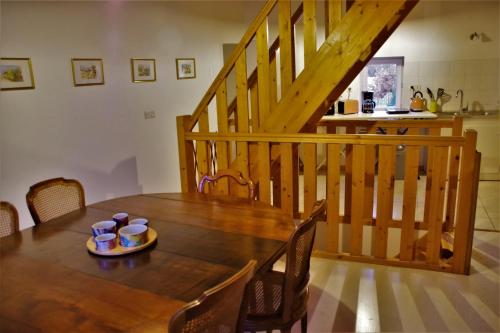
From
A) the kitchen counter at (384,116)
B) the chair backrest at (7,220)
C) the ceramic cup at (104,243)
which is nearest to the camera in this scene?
the ceramic cup at (104,243)

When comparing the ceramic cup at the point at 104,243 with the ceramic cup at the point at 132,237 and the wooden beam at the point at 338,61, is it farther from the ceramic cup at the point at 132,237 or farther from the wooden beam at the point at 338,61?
the wooden beam at the point at 338,61

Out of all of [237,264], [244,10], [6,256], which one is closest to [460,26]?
[244,10]

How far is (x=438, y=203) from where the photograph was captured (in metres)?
2.78

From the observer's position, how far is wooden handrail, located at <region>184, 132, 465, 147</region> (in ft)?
8.66

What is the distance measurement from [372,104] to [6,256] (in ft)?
17.6

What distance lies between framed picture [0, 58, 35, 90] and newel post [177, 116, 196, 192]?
4.43 ft

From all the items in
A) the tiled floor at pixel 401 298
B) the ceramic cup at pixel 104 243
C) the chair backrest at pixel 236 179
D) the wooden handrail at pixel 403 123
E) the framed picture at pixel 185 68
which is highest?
the framed picture at pixel 185 68

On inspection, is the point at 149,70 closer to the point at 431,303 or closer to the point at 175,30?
the point at 175,30

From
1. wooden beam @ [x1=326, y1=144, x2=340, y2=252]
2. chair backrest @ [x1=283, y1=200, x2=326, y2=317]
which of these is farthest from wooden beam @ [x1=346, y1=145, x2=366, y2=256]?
chair backrest @ [x1=283, y1=200, x2=326, y2=317]

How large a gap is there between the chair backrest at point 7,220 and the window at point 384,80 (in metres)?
5.48

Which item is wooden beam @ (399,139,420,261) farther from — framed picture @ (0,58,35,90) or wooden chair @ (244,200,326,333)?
framed picture @ (0,58,35,90)

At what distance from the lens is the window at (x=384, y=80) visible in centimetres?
624

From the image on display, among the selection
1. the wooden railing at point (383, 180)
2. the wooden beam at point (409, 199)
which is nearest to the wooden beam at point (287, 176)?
the wooden railing at point (383, 180)

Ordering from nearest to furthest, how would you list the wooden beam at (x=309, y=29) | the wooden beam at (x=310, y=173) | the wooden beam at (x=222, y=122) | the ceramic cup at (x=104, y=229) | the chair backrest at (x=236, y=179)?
the ceramic cup at (x=104, y=229) → the chair backrest at (x=236, y=179) → the wooden beam at (x=309, y=29) → the wooden beam at (x=310, y=173) → the wooden beam at (x=222, y=122)
